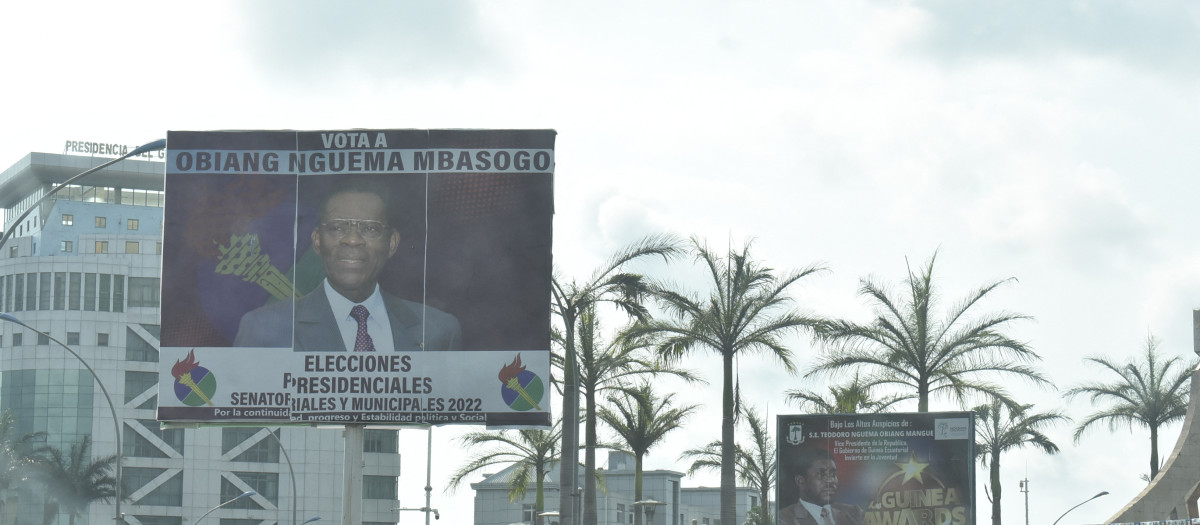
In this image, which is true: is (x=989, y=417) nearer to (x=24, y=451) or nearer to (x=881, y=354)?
(x=881, y=354)

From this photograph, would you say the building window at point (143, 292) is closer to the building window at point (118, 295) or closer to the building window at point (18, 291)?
the building window at point (118, 295)

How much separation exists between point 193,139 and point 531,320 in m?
6.27

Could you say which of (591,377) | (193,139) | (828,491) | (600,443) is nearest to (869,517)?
(828,491)

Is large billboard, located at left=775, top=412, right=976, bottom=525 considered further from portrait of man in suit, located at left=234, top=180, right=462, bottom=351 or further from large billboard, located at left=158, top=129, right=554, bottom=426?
portrait of man in suit, located at left=234, top=180, right=462, bottom=351

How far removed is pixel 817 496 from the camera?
121ft

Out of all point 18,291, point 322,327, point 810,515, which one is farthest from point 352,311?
point 18,291

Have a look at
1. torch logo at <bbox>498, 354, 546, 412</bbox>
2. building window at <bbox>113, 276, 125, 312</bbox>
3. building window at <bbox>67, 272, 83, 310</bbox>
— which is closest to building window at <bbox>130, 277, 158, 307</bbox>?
building window at <bbox>113, 276, 125, 312</bbox>

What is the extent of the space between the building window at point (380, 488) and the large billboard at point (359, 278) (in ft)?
314

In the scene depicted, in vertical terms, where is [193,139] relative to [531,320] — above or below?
above

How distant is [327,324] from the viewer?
22891 mm

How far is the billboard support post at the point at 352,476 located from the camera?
75.3ft

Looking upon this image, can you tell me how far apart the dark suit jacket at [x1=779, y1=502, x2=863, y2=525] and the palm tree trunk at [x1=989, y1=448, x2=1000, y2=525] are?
20793 mm

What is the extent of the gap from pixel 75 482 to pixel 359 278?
84400 mm

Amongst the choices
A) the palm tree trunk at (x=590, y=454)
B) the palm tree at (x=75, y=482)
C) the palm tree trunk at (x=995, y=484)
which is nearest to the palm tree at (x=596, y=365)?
the palm tree trunk at (x=590, y=454)
